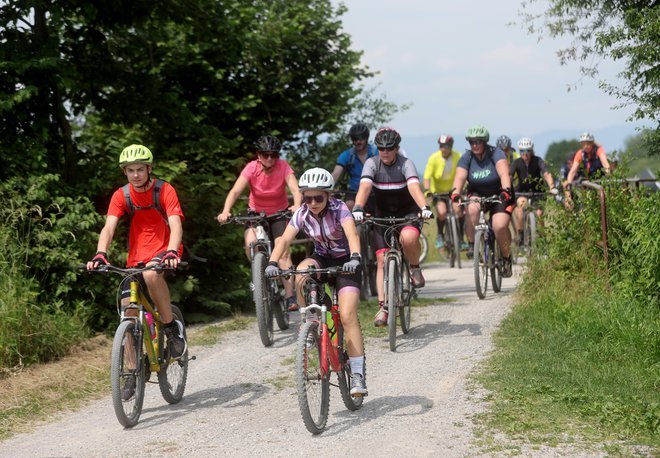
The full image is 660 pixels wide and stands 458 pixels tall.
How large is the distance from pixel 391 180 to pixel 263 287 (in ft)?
5.90

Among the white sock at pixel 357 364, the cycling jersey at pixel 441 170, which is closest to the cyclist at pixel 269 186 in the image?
the white sock at pixel 357 364

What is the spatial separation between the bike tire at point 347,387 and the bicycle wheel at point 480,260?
5694mm

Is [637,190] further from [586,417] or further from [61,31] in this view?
[61,31]

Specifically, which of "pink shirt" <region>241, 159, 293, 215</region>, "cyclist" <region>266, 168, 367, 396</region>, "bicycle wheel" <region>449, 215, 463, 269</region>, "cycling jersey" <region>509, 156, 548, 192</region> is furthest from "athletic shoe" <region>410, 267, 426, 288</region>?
"bicycle wheel" <region>449, 215, 463, 269</region>

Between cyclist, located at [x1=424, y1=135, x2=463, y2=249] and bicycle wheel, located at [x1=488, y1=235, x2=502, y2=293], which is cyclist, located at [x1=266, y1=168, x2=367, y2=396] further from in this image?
cyclist, located at [x1=424, y1=135, x2=463, y2=249]

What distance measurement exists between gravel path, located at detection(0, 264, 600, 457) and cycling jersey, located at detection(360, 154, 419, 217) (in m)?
1.47

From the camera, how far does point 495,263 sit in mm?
14000

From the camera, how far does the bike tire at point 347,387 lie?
308 inches

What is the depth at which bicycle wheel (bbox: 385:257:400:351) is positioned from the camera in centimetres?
1036

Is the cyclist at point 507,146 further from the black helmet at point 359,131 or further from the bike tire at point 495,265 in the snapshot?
the black helmet at point 359,131

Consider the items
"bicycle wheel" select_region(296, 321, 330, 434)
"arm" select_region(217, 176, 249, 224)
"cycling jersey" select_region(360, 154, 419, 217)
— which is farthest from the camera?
"arm" select_region(217, 176, 249, 224)

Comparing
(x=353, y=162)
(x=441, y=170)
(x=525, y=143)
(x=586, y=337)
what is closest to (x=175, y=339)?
(x=586, y=337)

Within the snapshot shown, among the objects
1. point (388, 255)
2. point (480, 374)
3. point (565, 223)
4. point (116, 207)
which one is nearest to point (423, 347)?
point (388, 255)

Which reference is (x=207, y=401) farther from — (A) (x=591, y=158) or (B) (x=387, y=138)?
(A) (x=591, y=158)
